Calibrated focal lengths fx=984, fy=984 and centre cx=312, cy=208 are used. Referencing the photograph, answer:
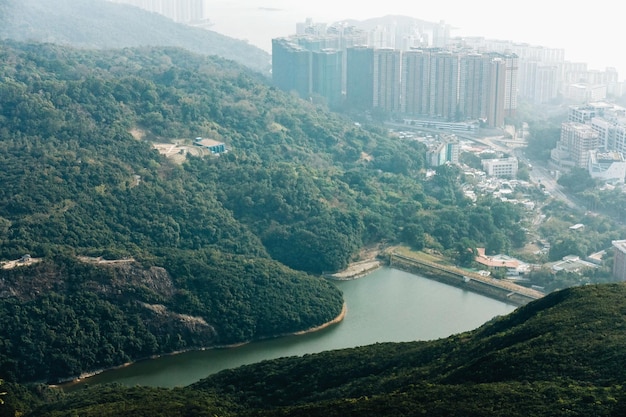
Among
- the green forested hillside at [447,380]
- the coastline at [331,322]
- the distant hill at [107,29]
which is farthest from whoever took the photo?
the distant hill at [107,29]

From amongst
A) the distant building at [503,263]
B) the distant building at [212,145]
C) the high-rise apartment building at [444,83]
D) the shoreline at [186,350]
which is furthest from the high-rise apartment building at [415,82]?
the shoreline at [186,350]

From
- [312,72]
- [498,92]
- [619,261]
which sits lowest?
[619,261]

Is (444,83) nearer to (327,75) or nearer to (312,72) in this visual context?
(327,75)

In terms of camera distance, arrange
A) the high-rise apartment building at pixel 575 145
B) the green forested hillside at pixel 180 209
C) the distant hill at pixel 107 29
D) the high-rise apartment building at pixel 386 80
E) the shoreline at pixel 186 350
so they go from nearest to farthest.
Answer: the shoreline at pixel 186 350 → the green forested hillside at pixel 180 209 → the high-rise apartment building at pixel 575 145 → the high-rise apartment building at pixel 386 80 → the distant hill at pixel 107 29

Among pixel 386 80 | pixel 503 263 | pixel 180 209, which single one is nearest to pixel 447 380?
pixel 503 263

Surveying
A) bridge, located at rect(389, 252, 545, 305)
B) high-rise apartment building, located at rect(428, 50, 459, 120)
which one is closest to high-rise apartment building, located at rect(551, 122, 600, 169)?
high-rise apartment building, located at rect(428, 50, 459, 120)

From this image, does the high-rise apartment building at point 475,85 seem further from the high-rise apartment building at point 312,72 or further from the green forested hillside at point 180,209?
the high-rise apartment building at point 312,72

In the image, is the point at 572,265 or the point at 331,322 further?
the point at 572,265
